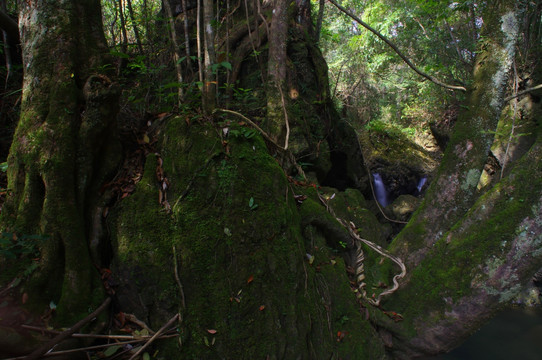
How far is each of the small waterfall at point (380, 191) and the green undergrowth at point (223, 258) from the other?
7.96 meters

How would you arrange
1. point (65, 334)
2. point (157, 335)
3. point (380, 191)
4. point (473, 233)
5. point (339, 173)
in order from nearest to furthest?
1. point (65, 334)
2. point (157, 335)
3. point (473, 233)
4. point (339, 173)
5. point (380, 191)

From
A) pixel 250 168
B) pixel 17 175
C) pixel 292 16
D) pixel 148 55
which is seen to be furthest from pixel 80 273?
pixel 292 16

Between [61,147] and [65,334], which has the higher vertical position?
[61,147]

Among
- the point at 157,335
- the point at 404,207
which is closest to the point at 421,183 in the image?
the point at 404,207

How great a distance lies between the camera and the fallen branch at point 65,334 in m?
1.64

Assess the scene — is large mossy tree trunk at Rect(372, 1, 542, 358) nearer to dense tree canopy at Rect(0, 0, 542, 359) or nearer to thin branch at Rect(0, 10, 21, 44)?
dense tree canopy at Rect(0, 0, 542, 359)

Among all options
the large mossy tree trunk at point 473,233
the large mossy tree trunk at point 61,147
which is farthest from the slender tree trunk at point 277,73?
the large mossy tree trunk at point 61,147

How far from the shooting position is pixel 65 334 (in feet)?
5.80

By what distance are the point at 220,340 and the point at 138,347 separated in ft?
1.83

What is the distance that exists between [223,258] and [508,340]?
6.89 metres

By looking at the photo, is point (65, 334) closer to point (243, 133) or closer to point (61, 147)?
point (61, 147)

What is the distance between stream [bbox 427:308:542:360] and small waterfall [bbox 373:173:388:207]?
435cm

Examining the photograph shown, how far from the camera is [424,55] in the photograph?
37.8 feet

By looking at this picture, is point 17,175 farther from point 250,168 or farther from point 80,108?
point 250,168
